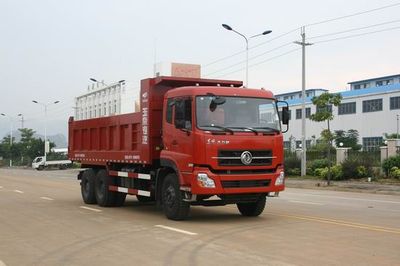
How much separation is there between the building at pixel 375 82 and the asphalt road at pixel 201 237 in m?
87.3

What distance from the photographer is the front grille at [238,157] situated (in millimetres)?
12141

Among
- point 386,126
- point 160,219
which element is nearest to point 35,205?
point 160,219

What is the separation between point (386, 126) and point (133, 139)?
243ft

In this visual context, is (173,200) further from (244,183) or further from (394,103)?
(394,103)

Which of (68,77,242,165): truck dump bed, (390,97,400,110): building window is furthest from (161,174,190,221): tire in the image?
(390,97,400,110): building window

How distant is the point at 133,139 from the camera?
15.2 meters

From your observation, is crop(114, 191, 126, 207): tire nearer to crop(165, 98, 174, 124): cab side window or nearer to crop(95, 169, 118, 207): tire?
crop(95, 169, 118, 207): tire

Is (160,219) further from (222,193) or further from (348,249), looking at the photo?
(348,249)

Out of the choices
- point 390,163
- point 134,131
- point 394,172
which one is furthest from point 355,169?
point 134,131

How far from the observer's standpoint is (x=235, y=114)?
12562mm

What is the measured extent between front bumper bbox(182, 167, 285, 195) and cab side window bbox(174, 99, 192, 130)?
40.6 inches

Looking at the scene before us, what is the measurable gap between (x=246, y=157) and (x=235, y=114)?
39.8 inches

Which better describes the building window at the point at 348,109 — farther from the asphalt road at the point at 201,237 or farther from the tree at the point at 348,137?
the asphalt road at the point at 201,237

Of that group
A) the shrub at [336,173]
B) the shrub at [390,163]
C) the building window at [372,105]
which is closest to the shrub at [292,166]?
the shrub at [336,173]
